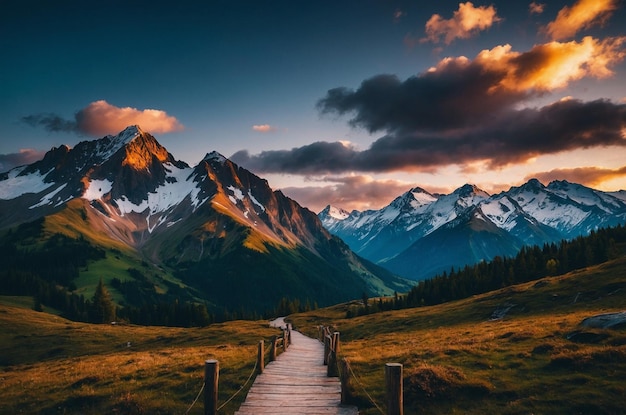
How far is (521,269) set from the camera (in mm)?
106812

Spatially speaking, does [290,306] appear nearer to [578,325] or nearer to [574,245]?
[574,245]

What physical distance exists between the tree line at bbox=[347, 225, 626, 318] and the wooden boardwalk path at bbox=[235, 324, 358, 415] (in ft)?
315

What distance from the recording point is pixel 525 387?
20.8 metres

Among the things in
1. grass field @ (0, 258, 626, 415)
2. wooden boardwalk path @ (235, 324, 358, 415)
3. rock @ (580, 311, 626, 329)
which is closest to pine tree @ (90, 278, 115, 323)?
grass field @ (0, 258, 626, 415)

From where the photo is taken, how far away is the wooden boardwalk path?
1814cm

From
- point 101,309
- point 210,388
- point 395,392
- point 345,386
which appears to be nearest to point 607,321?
point 345,386

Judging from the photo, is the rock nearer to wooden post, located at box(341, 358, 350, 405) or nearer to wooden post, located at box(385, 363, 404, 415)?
wooden post, located at box(341, 358, 350, 405)

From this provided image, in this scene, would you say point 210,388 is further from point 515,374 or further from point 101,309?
point 101,309

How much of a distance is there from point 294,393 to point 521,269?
345 ft

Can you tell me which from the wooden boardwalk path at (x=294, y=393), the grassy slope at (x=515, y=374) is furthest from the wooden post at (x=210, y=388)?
the grassy slope at (x=515, y=374)

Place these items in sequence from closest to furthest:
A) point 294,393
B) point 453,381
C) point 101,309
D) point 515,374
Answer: point 294,393, point 453,381, point 515,374, point 101,309

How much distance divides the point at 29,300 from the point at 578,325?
659ft

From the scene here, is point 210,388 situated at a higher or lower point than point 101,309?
higher

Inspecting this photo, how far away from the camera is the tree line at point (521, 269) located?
9844 centimetres
